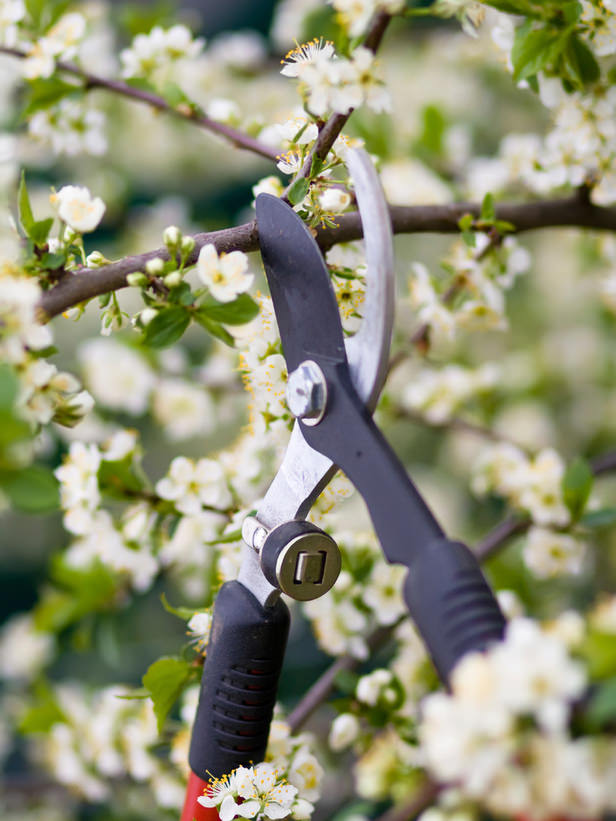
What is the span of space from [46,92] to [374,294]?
15.1 inches

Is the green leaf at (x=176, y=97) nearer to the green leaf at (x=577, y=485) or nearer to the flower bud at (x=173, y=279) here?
the flower bud at (x=173, y=279)

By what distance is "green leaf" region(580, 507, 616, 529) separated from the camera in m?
0.54

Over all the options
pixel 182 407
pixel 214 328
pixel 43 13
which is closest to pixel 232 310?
pixel 214 328

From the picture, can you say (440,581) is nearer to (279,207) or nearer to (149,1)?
(279,207)

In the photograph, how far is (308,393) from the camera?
35 cm

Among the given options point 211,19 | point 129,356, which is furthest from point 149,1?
point 129,356

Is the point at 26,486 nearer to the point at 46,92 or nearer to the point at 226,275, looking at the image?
the point at 226,275

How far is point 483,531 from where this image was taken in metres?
1.11

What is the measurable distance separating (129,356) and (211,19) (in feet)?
2.68

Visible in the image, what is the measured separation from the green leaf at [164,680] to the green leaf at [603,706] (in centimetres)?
24

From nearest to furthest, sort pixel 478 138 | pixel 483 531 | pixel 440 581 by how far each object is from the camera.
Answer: pixel 440 581
pixel 483 531
pixel 478 138

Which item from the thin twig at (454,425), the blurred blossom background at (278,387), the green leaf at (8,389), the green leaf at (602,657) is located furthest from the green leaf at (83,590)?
the green leaf at (602,657)

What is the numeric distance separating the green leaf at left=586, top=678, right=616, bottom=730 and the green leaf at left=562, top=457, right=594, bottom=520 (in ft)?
1.01

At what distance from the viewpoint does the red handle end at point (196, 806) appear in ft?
1.33
